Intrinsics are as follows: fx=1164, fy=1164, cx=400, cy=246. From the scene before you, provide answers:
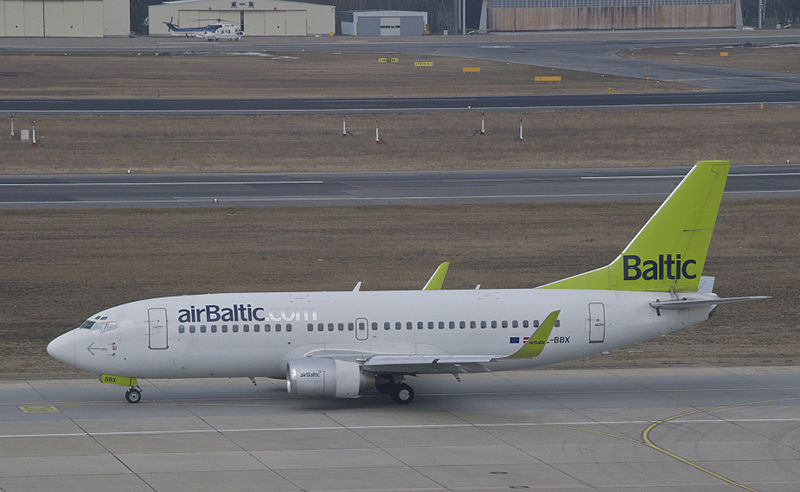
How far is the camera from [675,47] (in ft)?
511

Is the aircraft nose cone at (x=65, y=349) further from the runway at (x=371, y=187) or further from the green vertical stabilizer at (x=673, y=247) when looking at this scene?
the runway at (x=371, y=187)

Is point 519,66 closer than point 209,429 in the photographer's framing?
No

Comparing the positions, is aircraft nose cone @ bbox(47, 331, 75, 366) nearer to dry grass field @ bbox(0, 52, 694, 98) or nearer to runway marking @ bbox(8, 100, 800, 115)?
runway marking @ bbox(8, 100, 800, 115)

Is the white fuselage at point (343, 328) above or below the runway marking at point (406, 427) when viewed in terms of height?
above

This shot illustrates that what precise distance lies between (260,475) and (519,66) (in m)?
108

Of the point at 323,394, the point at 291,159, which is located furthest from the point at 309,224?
the point at 323,394

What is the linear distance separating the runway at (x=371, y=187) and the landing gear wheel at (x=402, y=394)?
33.1m

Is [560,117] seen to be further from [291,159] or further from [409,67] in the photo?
[409,67]

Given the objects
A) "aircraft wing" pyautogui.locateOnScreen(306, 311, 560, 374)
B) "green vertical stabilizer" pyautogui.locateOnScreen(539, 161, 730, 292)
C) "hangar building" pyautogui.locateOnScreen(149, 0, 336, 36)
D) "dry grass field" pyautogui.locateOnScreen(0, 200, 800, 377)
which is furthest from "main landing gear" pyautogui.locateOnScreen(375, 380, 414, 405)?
"hangar building" pyautogui.locateOnScreen(149, 0, 336, 36)

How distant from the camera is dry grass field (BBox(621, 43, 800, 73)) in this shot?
13075cm

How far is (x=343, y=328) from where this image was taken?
34.2 meters

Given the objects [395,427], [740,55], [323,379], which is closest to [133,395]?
[323,379]

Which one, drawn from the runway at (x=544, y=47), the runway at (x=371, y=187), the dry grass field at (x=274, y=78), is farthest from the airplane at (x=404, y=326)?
the runway at (x=544, y=47)

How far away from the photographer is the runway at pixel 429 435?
27.7 meters
